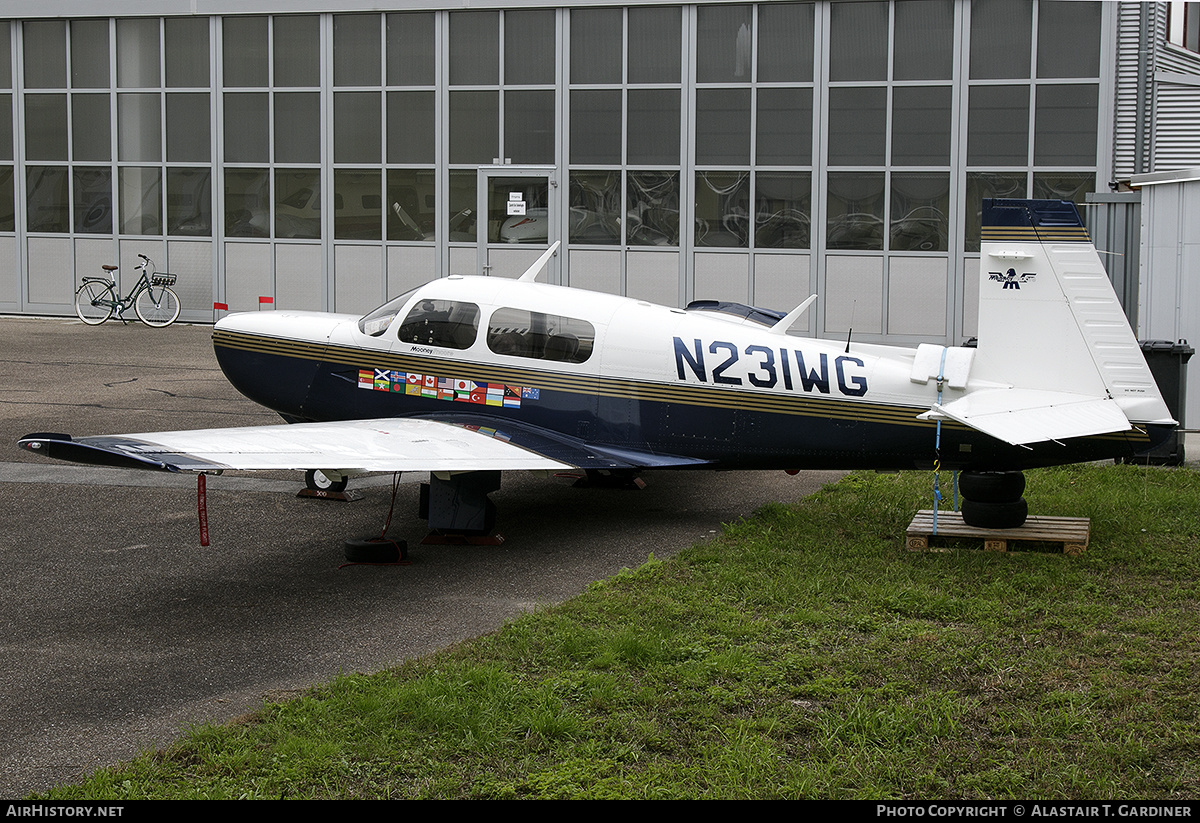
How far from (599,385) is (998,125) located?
13.3 meters

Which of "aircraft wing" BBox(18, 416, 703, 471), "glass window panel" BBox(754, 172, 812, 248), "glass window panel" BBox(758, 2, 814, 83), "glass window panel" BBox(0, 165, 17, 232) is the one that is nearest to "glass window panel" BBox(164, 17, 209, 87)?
"glass window panel" BBox(0, 165, 17, 232)

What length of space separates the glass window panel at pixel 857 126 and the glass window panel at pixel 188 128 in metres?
11.8

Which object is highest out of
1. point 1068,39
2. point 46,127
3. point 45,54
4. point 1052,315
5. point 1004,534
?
point 45,54

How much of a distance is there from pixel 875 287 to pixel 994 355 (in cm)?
1271

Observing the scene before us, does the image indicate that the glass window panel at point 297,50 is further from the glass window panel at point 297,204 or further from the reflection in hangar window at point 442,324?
the reflection in hangar window at point 442,324

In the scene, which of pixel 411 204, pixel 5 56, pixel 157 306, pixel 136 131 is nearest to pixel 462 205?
pixel 411 204

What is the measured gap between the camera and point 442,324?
33.9ft

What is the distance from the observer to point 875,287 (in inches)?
829

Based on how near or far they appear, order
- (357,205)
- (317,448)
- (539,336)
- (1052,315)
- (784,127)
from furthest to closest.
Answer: (357,205)
(784,127)
(539,336)
(317,448)
(1052,315)

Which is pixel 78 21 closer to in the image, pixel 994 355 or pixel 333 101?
pixel 333 101

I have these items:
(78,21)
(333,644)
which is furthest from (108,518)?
(78,21)

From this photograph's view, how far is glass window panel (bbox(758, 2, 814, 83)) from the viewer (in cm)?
2122

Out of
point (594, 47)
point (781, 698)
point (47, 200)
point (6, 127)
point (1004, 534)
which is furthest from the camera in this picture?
point (6, 127)

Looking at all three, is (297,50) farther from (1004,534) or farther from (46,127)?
(1004,534)
